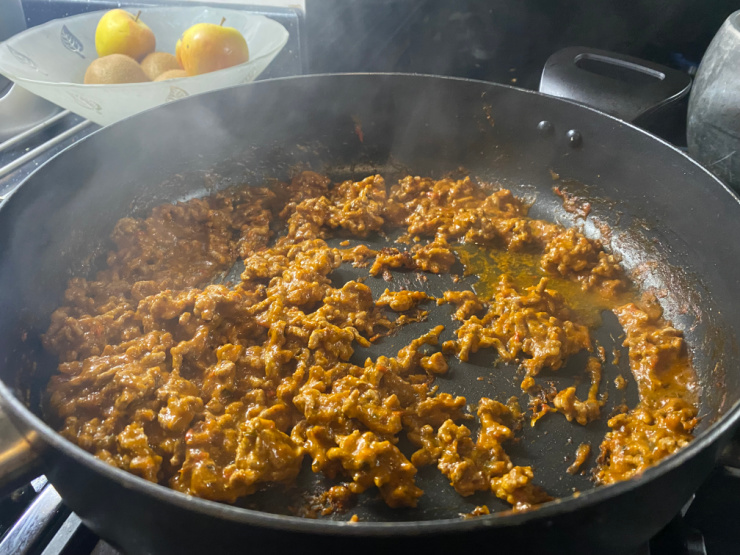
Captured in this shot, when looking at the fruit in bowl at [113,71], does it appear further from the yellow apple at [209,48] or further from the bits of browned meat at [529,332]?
the bits of browned meat at [529,332]

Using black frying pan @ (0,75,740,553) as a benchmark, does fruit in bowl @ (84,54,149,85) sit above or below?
above

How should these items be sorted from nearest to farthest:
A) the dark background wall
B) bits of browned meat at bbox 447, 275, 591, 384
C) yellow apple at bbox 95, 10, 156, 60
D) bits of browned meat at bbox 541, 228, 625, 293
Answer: bits of browned meat at bbox 447, 275, 591, 384 < bits of browned meat at bbox 541, 228, 625, 293 < yellow apple at bbox 95, 10, 156, 60 < the dark background wall

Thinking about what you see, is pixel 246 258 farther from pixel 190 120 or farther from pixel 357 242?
pixel 190 120

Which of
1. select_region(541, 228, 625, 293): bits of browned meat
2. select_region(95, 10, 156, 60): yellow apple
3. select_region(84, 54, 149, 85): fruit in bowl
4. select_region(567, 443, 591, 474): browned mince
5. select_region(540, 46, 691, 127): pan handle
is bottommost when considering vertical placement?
select_region(567, 443, 591, 474): browned mince

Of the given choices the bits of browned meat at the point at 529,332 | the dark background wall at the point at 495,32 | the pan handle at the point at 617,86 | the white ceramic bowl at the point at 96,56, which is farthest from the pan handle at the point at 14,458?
the dark background wall at the point at 495,32

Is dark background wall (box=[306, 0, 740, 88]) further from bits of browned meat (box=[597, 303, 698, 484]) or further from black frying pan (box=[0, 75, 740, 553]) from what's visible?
bits of browned meat (box=[597, 303, 698, 484])

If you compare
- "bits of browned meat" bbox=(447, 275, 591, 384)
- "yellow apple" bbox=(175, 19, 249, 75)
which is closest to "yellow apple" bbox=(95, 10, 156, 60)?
"yellow apple" bbox=(175, 19, 249, 75)

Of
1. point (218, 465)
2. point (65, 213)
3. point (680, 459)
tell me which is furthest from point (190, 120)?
point (680, 459)
